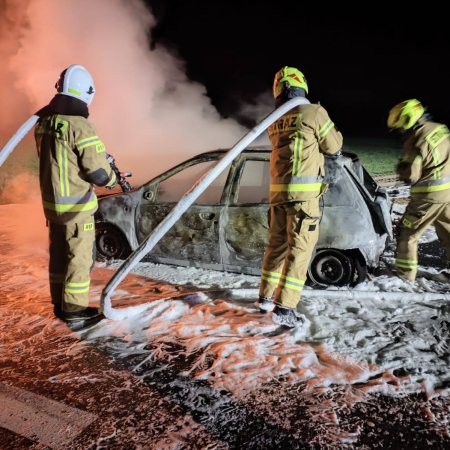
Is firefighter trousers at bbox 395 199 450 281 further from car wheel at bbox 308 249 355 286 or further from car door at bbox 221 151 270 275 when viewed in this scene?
car door at bbox 221 151 270 275

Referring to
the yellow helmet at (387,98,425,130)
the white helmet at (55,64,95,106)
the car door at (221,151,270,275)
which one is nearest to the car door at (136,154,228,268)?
the car door at (221,151,270,275)

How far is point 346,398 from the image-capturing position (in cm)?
238

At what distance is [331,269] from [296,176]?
1.40 meters

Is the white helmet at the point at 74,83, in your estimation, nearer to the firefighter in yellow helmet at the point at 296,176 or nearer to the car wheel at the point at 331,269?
the firefighter in yellow helmet at the point at 296,176

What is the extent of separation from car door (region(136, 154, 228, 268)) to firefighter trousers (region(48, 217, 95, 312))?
142 centimetres

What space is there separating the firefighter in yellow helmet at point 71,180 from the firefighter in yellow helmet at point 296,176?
1.48m

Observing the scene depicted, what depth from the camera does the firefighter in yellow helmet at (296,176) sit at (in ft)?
10.6

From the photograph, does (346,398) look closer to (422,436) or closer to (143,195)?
(422,436)

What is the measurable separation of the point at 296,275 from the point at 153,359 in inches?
52.3

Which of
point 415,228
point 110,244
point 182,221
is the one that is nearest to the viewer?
point 415,228

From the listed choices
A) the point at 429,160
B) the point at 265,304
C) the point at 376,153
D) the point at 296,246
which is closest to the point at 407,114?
the point at 429,160

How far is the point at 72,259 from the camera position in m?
3.29

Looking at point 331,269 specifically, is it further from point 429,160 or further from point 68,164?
point 68,164

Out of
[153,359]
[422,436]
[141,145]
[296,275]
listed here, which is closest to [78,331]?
[153,359]
